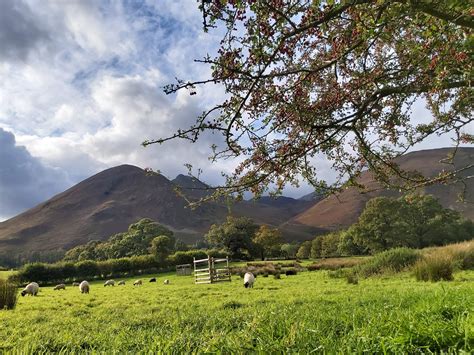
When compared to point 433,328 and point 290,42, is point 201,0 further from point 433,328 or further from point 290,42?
point 433,328

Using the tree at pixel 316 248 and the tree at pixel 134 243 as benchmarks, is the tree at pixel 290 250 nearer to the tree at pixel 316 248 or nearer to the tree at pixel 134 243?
the tree at pixel 316 248

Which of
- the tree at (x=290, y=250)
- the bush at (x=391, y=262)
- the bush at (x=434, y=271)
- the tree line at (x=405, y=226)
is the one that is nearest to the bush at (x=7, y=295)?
the bush at (x=434, y=271)

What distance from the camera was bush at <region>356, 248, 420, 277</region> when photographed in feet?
76.9

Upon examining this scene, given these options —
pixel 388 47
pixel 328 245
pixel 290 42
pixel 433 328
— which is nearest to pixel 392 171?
pixel 388 47

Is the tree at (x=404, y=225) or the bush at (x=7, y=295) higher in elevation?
the tree at (x=404, y=225)

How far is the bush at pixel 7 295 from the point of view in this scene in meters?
15.8

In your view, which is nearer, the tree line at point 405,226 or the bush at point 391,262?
the bush at point 391,262

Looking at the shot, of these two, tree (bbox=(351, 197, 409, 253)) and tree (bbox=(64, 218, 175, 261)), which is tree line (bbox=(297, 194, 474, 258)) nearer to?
tree (bbox=(351, 197, 409, 253))

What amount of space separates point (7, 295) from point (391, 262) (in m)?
21.1

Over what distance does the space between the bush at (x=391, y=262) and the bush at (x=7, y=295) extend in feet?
62.2

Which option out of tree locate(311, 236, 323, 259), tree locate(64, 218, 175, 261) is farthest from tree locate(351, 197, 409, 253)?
tree locate(64, 218, 175, 261)

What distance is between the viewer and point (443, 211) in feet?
229

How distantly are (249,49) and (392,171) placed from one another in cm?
447

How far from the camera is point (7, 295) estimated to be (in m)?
15.8
